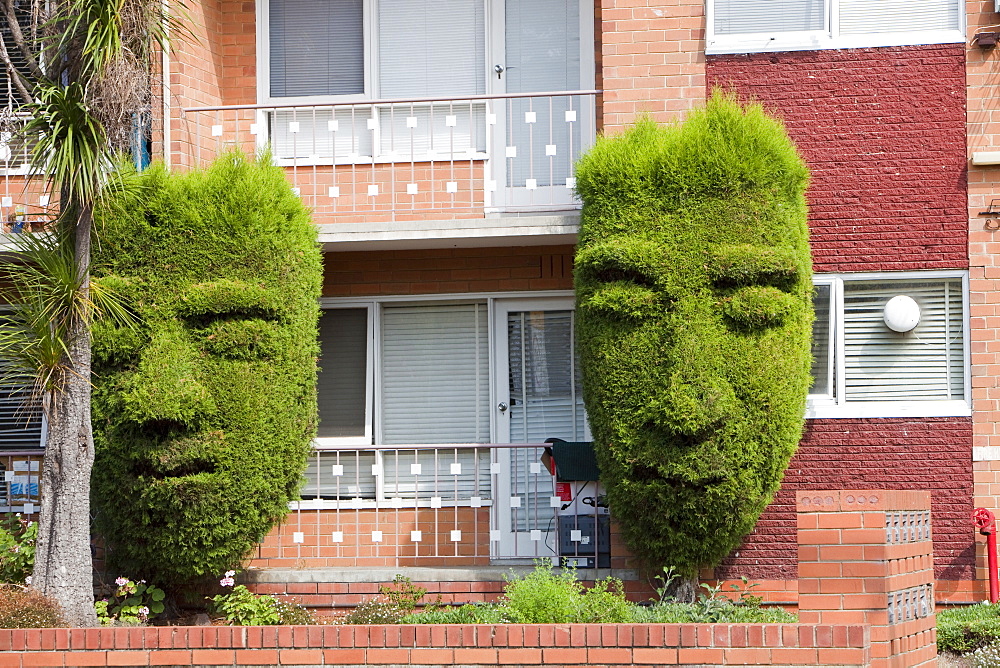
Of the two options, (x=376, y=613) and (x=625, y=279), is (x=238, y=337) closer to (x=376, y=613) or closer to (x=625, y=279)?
(x=376, y=613)

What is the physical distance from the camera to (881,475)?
10180 mm

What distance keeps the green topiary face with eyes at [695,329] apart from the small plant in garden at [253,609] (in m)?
2.75

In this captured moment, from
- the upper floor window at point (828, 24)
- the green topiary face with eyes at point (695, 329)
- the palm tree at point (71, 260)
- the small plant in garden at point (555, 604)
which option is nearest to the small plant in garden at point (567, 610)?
the small plant in garden at point (555, 604)

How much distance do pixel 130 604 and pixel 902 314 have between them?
6886 millimetres

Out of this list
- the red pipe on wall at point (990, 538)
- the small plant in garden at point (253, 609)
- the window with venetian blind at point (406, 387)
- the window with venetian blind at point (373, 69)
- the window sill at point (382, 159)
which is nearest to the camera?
the small plant in garden at point (253, 609)

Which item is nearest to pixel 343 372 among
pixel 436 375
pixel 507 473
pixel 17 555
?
pixel 436 375

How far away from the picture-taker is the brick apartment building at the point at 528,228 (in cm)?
1017

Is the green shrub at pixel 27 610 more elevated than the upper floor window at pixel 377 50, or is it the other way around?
the upper floor window at pixel 377 50

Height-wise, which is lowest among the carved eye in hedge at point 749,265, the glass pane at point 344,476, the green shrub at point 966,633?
the green shrub at point 966,633

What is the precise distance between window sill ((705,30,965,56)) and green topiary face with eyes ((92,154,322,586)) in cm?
403

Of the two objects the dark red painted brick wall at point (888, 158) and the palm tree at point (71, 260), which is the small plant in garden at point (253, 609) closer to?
the palm tree at point (71, 260)

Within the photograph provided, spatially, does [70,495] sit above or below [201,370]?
below

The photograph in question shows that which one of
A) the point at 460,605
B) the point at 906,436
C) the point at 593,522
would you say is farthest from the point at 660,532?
the point at 906,436

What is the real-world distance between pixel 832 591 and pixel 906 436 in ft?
13.5
